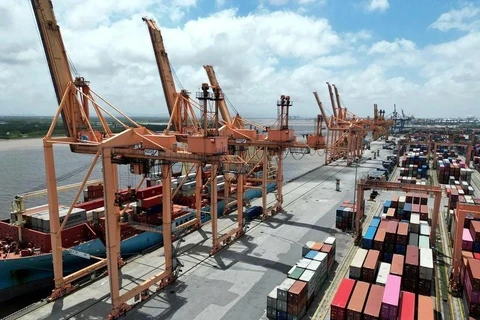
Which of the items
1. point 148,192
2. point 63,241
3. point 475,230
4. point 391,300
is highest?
point 148,192

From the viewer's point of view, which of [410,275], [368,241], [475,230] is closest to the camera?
[410,275]

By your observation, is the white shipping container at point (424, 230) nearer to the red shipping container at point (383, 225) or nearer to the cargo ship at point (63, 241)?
the red shipping container at point (383, 225)

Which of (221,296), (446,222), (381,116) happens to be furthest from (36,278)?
(381,116)

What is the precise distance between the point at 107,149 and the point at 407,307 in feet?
62.5

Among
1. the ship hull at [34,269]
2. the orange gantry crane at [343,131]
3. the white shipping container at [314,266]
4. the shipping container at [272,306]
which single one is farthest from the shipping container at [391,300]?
the orange gantry crane at [343,131]

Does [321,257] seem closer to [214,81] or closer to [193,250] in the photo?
[193,250]

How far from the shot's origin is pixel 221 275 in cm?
2473

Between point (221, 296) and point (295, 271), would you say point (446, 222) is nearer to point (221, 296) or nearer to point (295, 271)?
point (295, 271)

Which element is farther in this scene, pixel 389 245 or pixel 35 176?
pixel 35 176

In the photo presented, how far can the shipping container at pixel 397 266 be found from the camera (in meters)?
21.1

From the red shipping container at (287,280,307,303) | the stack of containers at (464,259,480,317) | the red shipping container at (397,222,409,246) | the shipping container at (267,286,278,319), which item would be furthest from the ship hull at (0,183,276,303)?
the stack of containers at (464,259,480,317)

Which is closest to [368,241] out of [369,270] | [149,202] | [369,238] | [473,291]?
[369,238]

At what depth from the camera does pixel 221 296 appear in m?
21.9

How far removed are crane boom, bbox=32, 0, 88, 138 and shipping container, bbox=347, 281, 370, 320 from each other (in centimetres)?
2048
